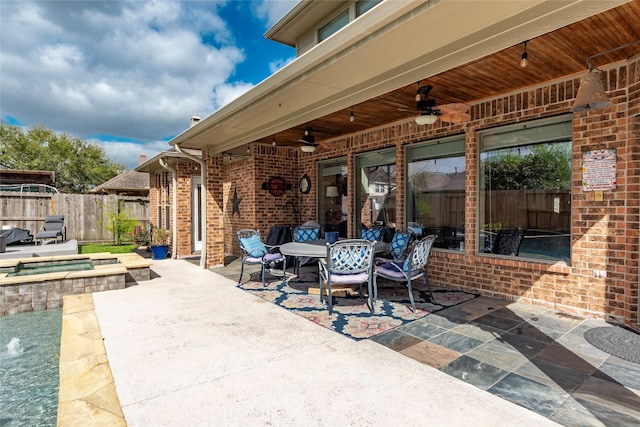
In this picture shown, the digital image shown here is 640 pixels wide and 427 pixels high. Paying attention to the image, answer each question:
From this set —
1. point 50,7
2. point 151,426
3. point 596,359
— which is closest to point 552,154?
point 596,359

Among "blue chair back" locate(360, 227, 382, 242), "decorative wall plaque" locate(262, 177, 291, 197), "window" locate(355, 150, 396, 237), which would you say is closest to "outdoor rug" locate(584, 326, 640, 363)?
"blue chair back" locate(360, 227, 382, 242)

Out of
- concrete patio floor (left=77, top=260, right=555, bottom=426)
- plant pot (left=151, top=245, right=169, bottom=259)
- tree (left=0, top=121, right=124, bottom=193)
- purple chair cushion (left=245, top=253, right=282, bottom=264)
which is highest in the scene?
tree (left=0, top=121, right=124, bottom=193)

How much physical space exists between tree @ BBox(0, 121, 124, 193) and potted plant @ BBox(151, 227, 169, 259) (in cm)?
2247

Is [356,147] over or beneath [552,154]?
over

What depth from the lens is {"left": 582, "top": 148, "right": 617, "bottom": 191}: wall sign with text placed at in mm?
3453

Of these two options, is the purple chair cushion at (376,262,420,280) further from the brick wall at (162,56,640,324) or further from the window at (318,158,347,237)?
the window at (318,158,347,237)

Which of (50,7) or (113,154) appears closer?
(50,7)

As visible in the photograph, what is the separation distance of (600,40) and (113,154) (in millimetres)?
33776

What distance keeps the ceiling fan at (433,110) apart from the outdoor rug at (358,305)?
8.00 ft

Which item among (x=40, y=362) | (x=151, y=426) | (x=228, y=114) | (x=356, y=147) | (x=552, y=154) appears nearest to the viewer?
(x=151, y=426)

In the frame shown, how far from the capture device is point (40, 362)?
9.25 ft

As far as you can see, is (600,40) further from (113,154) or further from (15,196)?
(113,154)

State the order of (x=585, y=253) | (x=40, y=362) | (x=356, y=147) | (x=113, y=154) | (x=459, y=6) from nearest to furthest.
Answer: (x=459, y=6)
(x=40, y=362)
(x=585, y=253)
(x=356, y=147)
(x=113, y=154)

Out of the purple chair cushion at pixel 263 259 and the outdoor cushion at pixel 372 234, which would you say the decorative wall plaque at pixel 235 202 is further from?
the outdoor cushion at pixel 372 234
